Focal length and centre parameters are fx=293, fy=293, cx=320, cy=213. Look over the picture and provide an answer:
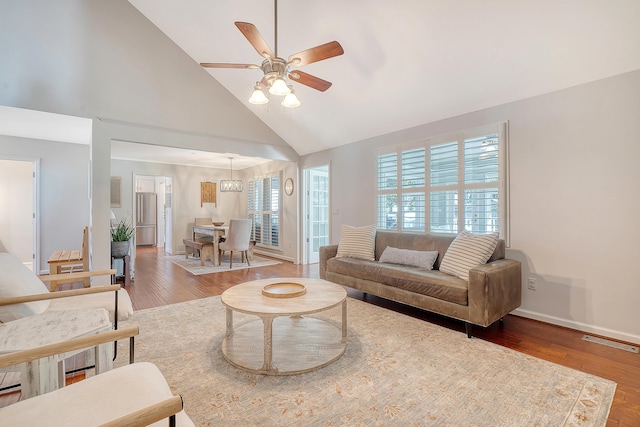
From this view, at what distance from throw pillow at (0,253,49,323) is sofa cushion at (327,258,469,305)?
2.84 meters

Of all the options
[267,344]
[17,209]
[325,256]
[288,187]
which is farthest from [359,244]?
[17,209]

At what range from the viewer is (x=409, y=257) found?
348cm

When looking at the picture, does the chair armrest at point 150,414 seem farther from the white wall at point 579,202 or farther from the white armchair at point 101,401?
the white wall at point 579,202

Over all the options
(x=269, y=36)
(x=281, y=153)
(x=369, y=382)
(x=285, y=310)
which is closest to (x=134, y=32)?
(x=269, y=36)

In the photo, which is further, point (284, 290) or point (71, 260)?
point (71, 260)

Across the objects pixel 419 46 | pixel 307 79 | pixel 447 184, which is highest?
pixel 419 46

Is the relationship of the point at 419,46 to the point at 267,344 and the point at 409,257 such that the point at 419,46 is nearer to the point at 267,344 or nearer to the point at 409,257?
the point at 409,257

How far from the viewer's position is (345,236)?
4.23 metres

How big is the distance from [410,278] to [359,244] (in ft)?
3.71

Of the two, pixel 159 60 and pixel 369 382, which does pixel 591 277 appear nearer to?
pixel 369 382

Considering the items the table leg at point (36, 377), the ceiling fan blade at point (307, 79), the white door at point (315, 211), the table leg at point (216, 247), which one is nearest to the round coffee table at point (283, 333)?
the table leg at point (36, 377)

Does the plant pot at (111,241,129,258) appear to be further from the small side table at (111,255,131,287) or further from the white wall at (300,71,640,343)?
the white wall at (300,71,640,343)

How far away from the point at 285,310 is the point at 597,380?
82.8 inches

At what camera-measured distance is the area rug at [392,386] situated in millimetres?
1582
